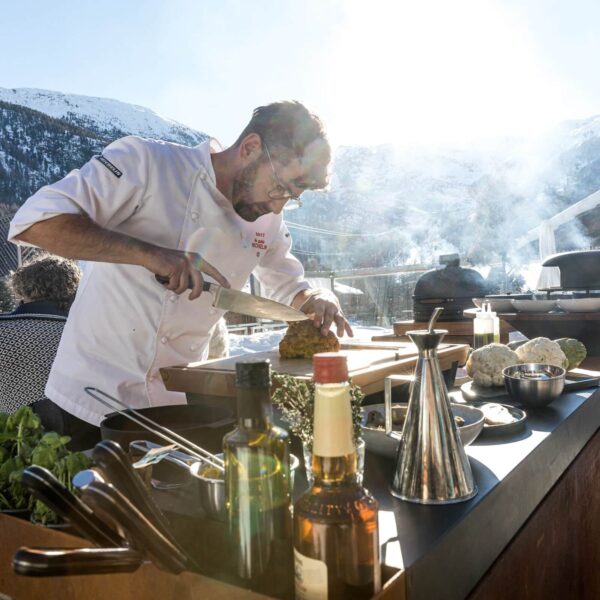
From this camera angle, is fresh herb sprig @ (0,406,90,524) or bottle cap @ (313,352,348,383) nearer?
bottle cap @ (313,352,348,383)

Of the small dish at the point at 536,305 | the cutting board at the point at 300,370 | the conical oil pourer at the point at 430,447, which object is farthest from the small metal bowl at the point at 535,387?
the small dish at the point at 536,305

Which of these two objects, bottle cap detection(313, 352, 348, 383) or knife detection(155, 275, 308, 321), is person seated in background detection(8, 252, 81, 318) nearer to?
knife detection(155, 275, 308, 321)

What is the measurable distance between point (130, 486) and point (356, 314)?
460 inches

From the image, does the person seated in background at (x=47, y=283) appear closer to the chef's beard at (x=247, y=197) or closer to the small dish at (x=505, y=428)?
the chef's beard at (x=247, y=197)

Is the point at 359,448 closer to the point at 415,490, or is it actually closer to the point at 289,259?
the point at 415,490

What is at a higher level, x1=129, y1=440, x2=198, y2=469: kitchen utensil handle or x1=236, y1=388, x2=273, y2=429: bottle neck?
x1=236, y1=388, x2=273, y2=429: bottle neck

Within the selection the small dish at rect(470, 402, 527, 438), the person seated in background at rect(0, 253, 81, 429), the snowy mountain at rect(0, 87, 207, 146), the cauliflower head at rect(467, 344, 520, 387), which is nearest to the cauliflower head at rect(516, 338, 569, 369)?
the cauliflower head at rect(467, 344, 520, 387)

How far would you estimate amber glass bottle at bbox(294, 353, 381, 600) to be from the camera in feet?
2.23

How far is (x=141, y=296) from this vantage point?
2348mm

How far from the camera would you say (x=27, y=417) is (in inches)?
42.3

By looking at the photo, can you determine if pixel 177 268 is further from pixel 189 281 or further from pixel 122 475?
pixel 122 475

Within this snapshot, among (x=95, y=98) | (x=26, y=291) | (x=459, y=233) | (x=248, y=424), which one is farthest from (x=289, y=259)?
(x=95, y=98)

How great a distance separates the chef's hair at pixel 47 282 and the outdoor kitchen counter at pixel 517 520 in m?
3.14

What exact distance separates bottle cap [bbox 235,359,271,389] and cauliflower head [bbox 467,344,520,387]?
1364mm
